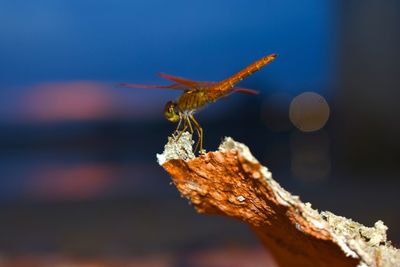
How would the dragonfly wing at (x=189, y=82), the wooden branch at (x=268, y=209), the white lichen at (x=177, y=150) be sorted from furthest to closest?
→ the dragonfly wing at (x=189, y=82) < the white lichen at (x=177, y=150) < the wooden branch at (x=268, y=209)

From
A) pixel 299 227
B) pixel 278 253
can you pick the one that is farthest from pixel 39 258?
pixel 299 227

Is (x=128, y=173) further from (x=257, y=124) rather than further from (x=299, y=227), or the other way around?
(x=257, y=124)

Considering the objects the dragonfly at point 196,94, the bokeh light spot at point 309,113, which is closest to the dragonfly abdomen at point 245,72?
the dragonfly at point 196,94

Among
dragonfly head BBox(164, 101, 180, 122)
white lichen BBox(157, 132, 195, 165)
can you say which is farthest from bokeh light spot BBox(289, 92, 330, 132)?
white lichen BBox(157, 132, 195, 165)

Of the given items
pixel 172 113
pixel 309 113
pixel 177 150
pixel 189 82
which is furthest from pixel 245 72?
pixel 309 113

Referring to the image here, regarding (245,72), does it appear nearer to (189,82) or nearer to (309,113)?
(189,82)

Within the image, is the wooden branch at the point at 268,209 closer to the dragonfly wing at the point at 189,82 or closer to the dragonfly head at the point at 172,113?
the dragonfly wing at the point at 189,82
